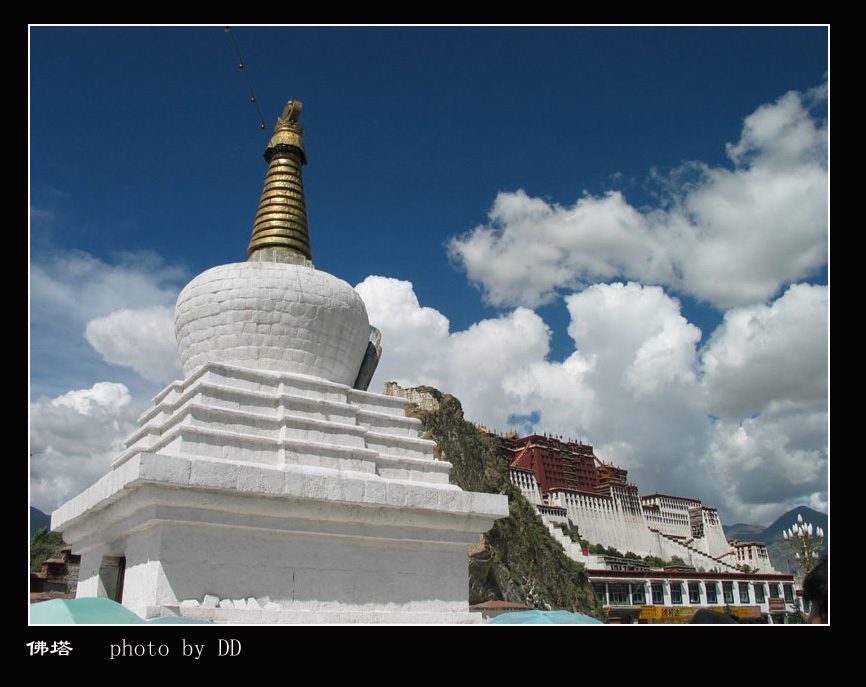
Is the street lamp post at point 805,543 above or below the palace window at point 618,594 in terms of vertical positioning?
above

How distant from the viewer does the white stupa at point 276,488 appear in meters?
8.84

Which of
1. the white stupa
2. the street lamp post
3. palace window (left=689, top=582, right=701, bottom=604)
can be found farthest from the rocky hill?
the white stupa

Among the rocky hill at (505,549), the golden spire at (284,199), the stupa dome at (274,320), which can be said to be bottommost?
the rocky hill at (505,549)

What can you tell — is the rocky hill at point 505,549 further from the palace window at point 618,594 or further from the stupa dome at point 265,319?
the stupa dome at point 265,319

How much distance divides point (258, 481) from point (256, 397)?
67.1 inches

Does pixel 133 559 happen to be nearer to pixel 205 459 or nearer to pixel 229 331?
pixel 205 459

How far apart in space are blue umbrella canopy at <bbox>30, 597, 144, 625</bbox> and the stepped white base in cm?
106

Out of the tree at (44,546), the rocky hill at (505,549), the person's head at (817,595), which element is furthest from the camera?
the rocky hill at (505,549)

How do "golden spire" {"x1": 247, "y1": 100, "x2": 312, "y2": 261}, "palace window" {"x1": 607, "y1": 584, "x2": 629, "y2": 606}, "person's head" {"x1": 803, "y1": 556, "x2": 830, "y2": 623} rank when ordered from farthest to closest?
"palace window" {"x1": 607, "y1": 584, "x2": 629, "y2": 606}, "golden spire" {"x1": 247, "y1": 100, "x2": 312, "y2": 261}, "person's head" {"x1": 803, "y1": 556, "x2": 830, "y2": 623}

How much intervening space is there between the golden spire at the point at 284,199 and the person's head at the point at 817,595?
10453 millimetres

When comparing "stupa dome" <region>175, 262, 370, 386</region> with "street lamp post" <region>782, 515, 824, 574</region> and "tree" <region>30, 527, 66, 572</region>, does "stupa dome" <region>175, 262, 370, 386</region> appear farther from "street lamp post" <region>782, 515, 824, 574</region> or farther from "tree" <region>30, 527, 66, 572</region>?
"tree" <region>30, 527, 66, 572</region>

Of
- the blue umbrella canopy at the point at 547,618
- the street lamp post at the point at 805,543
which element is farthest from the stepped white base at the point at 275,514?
the street lamp post at the point at 805,543

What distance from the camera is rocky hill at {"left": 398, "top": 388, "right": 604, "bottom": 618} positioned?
45.1 meters
